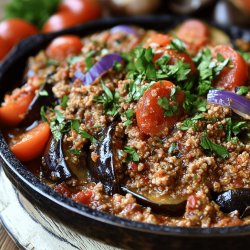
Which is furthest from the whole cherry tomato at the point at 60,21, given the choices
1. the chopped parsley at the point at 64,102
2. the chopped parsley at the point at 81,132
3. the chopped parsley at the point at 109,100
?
the chopped parsley at the point at 81,132

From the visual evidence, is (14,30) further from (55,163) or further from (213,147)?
(213,147)

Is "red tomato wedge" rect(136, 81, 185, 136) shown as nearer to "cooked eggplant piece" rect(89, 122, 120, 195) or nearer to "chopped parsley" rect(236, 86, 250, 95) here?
"cooked eggplant piece" rect(89, 122, 120, 195)

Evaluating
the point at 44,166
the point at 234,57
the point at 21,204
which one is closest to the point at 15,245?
the point at 21,204

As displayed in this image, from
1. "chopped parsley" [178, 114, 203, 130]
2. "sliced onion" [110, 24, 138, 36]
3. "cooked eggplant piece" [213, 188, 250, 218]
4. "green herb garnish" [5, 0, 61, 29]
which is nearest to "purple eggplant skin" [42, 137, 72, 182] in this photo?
"chopped parsley" [178, 114, 203, 130]

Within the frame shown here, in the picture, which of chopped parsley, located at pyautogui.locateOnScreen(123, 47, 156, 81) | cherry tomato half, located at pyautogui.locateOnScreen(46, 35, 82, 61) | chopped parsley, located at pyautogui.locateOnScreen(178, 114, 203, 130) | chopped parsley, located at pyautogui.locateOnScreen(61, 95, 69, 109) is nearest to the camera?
chopped parsley, located at pyautogui.locateOnScreen(178, 114, 203, 130)

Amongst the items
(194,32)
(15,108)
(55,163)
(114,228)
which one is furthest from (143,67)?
(194,32)

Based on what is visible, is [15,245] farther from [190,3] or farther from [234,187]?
[190,3]

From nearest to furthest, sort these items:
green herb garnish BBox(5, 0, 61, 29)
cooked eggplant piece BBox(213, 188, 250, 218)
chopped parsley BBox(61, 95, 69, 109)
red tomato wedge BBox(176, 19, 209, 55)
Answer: cooked eggplant piece BBox(213, 188, 250, 218) → chopped parsley BBox(61, 95, 69, 109) → red tomato wedge BBox(176, 19, 209, 55) → green herb garnish BBox(5, 0, 61, 29)

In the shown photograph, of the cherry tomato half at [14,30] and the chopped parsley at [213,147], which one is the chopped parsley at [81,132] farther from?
the cherry tomato half at [14,30]
